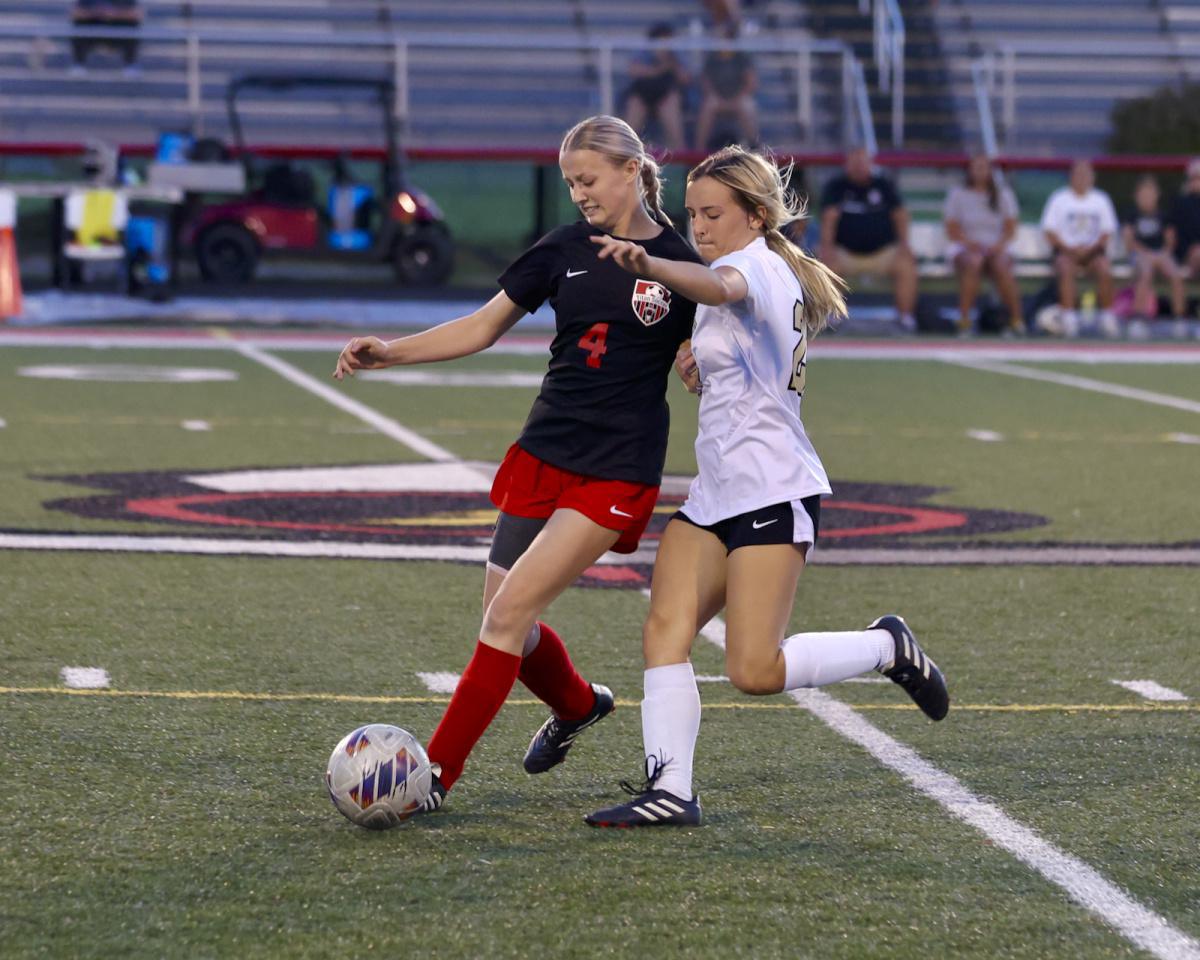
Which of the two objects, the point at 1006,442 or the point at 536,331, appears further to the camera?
the point at 536,331

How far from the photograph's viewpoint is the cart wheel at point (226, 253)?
22.8 m

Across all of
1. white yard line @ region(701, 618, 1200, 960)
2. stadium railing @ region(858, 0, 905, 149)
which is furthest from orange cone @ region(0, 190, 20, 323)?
white yard line @ region(701, 618, 1200, 960)

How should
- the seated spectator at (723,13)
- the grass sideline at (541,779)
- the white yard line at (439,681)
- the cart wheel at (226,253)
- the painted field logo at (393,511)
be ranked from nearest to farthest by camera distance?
the grass sideline at (541,779) → the white yard line at (439,681) → the painted field logo at (393,511) → the cart wheel at (226,253) → the seated spectator at (723,13)

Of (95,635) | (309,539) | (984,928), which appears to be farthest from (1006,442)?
(984,928)

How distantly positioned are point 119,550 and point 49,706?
2.57 m

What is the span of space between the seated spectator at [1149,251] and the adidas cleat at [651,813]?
18610 millimetres

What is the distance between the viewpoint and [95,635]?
20.8 feet

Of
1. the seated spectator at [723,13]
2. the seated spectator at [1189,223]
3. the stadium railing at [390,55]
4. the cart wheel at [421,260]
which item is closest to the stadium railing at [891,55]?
the stadium railing at [390,55]

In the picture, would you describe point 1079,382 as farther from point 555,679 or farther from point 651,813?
point 651,813

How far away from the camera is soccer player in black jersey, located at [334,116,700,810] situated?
456cm

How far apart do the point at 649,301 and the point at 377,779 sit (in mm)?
1167

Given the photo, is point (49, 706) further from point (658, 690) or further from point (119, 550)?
point (119, 550)

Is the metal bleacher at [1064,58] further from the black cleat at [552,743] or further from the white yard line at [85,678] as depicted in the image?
the black cleat at [552,743]

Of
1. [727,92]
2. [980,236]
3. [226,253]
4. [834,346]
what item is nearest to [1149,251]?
[980,236]
